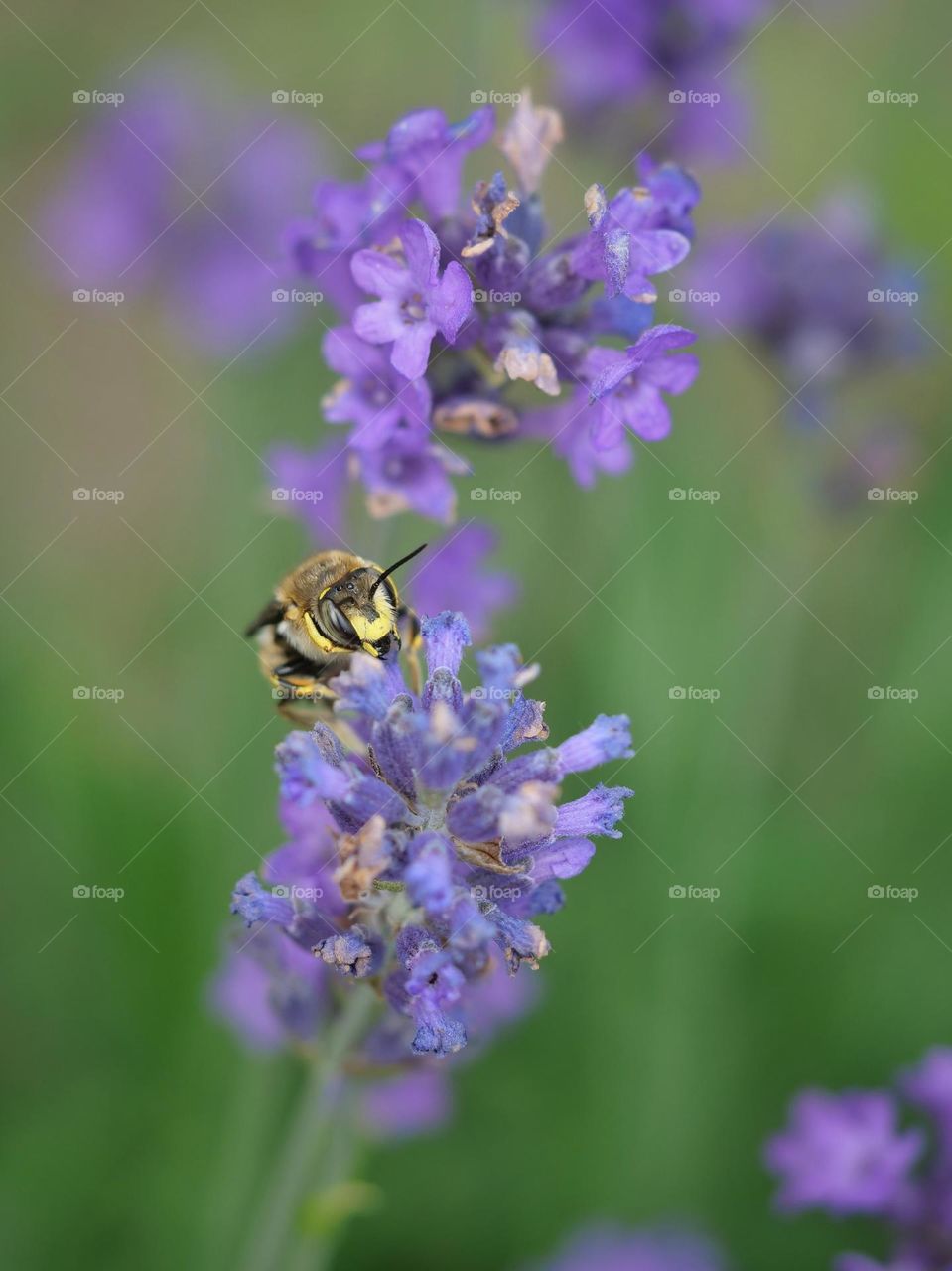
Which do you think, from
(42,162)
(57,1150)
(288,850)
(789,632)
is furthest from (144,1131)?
(42,162)

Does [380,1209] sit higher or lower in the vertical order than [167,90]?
lower

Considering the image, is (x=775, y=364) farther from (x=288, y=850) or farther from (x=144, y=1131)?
(x=144, y=1131)
